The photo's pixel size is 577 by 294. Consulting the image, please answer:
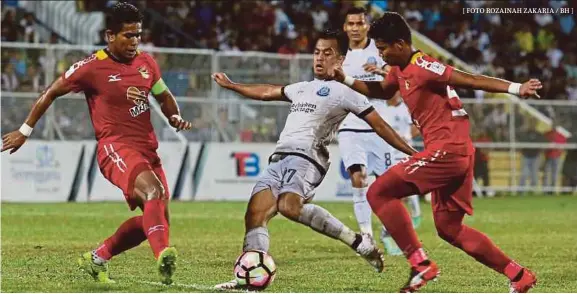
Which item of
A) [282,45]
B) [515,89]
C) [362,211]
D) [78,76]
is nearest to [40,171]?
[282,45]

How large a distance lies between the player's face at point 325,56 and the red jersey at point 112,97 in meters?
1.77

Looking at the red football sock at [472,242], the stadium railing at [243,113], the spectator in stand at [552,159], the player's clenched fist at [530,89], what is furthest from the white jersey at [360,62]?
the spectator in stand at [552,159]

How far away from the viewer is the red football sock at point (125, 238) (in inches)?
430

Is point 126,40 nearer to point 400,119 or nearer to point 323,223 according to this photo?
point 323,223

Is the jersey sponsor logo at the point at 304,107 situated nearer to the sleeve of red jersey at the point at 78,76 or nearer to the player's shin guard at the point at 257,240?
the player's shin guard at the point at 257,240

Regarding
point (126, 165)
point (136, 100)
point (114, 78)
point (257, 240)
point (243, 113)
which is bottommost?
point (243, 113)

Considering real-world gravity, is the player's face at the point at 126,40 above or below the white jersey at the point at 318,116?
above

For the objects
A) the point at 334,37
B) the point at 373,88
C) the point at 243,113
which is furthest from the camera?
the point at 243,113

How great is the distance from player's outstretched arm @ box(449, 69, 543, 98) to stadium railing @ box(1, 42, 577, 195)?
16344 millimetres

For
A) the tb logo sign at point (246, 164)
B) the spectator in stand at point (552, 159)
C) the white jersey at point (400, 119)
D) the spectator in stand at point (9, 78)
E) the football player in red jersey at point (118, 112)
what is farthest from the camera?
the spectator in stand at point (552, 159)

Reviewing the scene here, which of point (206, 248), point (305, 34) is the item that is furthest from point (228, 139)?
point (206, 248)

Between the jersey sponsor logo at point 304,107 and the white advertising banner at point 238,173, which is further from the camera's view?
the white advertising banner at point 238,173

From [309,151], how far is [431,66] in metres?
1.72

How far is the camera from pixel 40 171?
1003 inches
